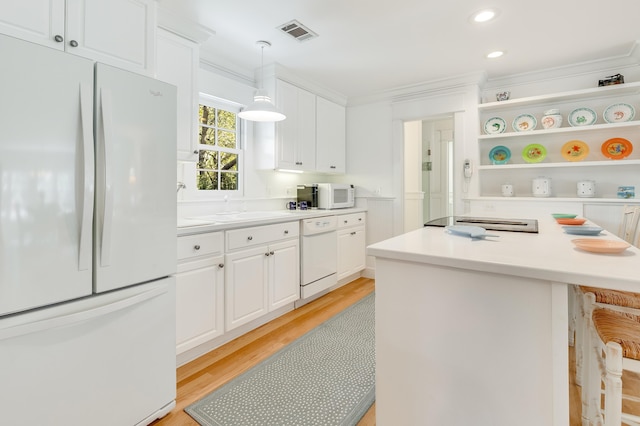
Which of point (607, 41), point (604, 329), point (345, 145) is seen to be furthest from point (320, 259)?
point (607, 41)

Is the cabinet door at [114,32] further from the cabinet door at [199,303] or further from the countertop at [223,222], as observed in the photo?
the cabinet door at [199,303]

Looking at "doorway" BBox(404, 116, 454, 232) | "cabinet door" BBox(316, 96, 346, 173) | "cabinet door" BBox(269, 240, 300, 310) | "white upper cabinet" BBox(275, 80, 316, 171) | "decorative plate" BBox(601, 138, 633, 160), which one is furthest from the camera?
"doorway" BBox(404, 116, 454, 232)

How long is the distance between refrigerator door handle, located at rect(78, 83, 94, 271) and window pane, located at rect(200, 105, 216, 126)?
1.70 meters

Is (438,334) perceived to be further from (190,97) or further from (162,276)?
(190,97)

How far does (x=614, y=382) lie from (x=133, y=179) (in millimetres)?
1969

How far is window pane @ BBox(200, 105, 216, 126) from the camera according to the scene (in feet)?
9.66

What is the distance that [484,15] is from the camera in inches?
89.9

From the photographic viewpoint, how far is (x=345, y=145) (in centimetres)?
436

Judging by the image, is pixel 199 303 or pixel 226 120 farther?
pixel 226 120

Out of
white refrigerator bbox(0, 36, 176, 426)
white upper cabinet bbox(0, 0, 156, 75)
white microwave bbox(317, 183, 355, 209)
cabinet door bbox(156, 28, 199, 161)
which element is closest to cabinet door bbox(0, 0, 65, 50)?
white upper cabinet bbox(0, 0, 156, 75)

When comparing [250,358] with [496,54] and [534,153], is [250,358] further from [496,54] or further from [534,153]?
[534,153]

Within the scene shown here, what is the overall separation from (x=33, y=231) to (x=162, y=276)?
565 mm

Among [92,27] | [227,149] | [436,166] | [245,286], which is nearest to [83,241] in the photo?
[92,27]

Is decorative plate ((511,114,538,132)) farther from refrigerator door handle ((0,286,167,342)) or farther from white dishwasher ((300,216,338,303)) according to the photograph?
refrigerator door handle ((0,286,167,342))
